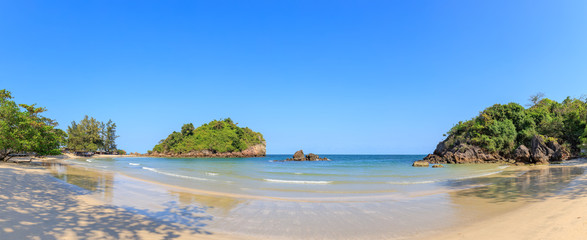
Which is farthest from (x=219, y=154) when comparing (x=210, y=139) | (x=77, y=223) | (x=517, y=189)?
(x=77, y=223)

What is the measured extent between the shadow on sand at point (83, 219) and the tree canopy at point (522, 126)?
5961cm

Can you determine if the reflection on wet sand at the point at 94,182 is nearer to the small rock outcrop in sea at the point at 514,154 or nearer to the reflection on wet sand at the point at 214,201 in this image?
the reflection on wet sand at the point at 214,201

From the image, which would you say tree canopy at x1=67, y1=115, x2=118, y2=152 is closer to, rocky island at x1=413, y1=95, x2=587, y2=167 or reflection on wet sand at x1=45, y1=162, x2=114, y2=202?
reflection on wet sand at x1=45, y1=162, x2=114, y2=202

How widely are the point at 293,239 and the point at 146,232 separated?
3632 mm

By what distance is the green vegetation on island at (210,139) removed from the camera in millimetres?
120500

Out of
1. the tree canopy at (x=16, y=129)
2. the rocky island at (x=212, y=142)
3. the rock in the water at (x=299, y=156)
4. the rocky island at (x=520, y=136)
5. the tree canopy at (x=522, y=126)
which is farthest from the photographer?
the rocky island at (x=212, y=142)

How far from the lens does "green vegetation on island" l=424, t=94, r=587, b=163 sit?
42.4 m

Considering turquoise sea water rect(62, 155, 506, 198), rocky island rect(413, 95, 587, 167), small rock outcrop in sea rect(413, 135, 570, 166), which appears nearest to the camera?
turquoise sea water rect(62, 155, 506, 198)

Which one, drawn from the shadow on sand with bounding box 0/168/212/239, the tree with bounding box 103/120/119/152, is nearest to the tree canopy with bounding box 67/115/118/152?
the tree with bounding box 103/120/119/152

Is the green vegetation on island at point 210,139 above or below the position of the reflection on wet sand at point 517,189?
above

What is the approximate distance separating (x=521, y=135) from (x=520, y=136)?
0.43 m

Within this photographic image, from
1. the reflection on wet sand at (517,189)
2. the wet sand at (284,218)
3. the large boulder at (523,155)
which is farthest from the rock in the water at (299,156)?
the wet sand at (284,218)

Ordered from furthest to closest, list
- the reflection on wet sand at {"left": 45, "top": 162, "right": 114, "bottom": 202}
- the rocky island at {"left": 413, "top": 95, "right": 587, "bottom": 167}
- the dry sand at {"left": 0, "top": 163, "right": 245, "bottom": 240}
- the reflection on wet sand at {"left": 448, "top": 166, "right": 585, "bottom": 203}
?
the rocky island at {"left": 413, "top": 95, "right": 587, "bottom": 167}, the reflection on wet sand at {"left": 45, "top": 162, "right": 114, "bottom": 202}, the reflection on wet sand at {"left": 448, "top": 166, "right": 585, "bottom": 203}, the dry sand at {"left": 0, "top": 163, "right": 245, "bottom": 240}

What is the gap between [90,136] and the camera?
112 meters
